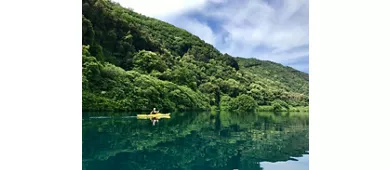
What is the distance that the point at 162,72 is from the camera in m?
10.4

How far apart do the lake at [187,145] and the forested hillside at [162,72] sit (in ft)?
3.18

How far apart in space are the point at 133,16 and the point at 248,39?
5.35 meters

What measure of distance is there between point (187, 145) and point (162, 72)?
239 inches

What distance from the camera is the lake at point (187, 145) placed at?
11.3ft
